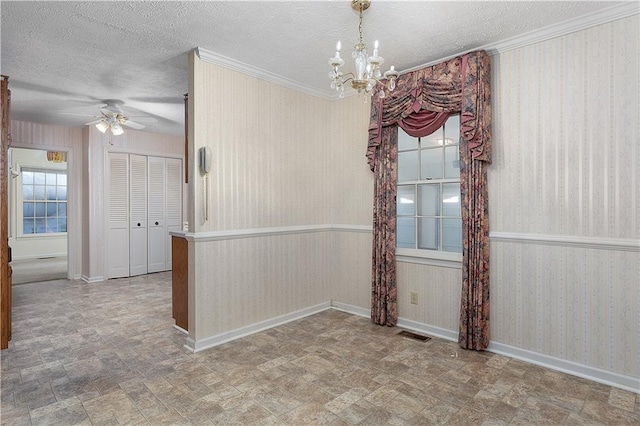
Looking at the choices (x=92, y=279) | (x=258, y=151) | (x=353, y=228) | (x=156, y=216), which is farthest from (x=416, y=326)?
(x=92, y=279)

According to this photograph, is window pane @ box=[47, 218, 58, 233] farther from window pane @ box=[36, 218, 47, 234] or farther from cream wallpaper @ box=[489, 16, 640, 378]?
cream wallpaper @ box=[489, 16, 640, 378]

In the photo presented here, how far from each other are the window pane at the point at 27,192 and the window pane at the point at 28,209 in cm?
17

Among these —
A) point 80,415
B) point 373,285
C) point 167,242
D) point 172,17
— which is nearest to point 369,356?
point 373,285

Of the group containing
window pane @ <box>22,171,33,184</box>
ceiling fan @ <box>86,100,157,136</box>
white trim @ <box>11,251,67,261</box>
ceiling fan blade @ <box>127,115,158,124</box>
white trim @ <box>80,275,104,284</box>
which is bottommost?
white trim @ <box>80,275,104,284</box>

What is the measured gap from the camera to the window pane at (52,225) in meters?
8.90

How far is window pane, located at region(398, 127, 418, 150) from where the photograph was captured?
377 cm

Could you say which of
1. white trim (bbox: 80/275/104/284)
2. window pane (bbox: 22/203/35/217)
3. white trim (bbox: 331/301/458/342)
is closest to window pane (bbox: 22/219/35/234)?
window pane (bbox: 22/203/35/217)

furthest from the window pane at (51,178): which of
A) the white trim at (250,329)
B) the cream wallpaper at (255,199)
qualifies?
the white trim at (250,329)

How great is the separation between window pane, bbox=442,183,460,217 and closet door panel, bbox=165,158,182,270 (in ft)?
17.7

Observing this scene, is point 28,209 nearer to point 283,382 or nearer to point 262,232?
point 262,232

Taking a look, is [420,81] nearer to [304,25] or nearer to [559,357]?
[304,25]

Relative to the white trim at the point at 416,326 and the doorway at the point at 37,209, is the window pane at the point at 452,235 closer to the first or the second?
the white trim at the point at 416,326

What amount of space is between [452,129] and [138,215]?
18.8ft

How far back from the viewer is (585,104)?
2.69 meters
